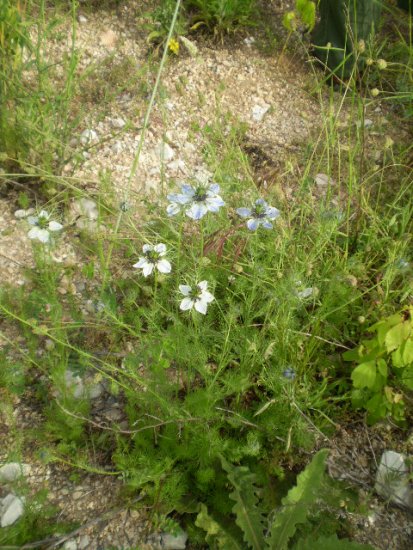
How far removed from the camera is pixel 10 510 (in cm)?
137

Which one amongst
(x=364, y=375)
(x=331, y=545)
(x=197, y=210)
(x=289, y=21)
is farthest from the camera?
(x=289, y=21)

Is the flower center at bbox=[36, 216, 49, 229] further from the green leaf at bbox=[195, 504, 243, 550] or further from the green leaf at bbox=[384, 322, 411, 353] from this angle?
the green leaf at bbox=[384, 322, 411, 353]

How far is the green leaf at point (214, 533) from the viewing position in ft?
4.29

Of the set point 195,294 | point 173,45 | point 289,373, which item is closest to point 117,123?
point 173,45

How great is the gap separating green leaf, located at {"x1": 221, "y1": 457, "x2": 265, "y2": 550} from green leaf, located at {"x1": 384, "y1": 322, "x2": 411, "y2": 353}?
517 mm

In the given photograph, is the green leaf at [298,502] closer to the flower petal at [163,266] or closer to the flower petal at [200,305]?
the flower petal at [200,305]

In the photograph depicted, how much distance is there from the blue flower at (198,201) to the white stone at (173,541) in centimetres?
89

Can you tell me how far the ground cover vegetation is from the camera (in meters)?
1.38

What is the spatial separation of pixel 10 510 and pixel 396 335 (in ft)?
3.83

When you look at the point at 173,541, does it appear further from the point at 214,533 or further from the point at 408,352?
the point at 408,352

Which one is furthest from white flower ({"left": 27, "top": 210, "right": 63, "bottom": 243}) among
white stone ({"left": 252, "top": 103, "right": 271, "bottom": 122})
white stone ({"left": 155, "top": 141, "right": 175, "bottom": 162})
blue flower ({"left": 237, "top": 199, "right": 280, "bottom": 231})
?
white stone ({"left": 252, "top": 103, "right": 271, "bottom": 122})

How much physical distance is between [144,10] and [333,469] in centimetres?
239

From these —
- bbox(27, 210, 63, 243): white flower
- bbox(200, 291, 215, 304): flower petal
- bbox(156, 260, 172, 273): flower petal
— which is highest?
bbox(27, 210, 63, 243): white flower

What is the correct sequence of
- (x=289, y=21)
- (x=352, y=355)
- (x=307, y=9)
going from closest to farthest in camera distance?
(x=352, y=355) < (x=307, y=9) < (x=289, y=21)
